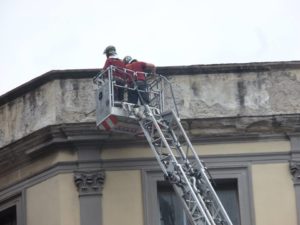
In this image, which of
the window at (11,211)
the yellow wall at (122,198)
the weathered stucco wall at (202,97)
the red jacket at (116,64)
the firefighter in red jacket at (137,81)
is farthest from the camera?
the weathered stucco wall at (202,97)

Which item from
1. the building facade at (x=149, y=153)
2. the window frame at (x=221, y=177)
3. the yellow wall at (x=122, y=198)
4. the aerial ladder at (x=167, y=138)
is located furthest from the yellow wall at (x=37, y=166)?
the window frame at (x=221, y=177)

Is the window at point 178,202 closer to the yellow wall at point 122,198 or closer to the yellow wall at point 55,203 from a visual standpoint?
the yellow wall at point 122,198

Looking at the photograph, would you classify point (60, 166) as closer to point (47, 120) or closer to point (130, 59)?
point (47, 120)

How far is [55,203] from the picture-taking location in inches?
794

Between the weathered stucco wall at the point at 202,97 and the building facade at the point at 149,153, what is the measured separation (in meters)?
0.02

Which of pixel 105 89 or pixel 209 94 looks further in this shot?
pixel 209 94

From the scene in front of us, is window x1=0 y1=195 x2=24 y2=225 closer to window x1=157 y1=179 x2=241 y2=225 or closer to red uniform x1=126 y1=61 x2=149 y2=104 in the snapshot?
window x1=157 y1=179 x2=241 y2=225

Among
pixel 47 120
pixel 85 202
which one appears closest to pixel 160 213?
pixel 85 202

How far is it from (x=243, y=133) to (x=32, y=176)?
3815mm

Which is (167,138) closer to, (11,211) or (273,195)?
(273,195)

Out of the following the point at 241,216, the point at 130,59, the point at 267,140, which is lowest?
the point at 241,216

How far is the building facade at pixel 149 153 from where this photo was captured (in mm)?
20156

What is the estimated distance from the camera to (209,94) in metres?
21.1

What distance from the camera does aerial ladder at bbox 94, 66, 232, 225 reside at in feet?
59.6
